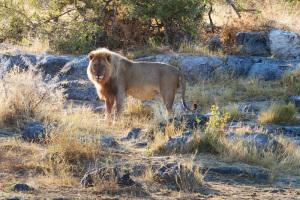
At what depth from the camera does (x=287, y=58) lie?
62.6ft

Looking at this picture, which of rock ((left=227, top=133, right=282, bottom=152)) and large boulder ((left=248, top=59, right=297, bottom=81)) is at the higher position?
large boulder ((left=248, top=59, right=297, bottom=81))

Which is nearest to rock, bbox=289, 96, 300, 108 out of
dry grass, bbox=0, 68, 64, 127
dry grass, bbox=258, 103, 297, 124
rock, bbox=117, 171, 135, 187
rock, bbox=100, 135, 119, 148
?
dry grass, bbox=258, 103, 297, 124

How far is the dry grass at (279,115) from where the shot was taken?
514 inches

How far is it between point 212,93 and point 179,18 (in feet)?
13.2

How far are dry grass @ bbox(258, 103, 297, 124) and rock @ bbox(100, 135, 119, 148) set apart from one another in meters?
3.75

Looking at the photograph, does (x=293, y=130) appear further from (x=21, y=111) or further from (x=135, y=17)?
(x=135, y=17)

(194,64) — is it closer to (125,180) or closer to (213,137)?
(213,137)

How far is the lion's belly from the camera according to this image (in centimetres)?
1348

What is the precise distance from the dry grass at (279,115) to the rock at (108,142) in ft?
12.3

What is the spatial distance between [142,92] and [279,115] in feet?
8.71

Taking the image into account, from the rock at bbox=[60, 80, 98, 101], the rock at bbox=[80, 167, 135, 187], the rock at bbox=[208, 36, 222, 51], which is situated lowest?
the rock at bbox=[60, 80, 98, 101]

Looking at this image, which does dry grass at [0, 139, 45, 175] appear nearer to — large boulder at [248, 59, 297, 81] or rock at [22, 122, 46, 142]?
rock at [22, 122, 46, 142]

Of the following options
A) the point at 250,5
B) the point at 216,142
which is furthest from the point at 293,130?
the point at 250,5

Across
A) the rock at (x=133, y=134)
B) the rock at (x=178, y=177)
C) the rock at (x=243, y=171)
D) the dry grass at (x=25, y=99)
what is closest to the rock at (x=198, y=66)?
the dry grass at (x=25, y=99)
